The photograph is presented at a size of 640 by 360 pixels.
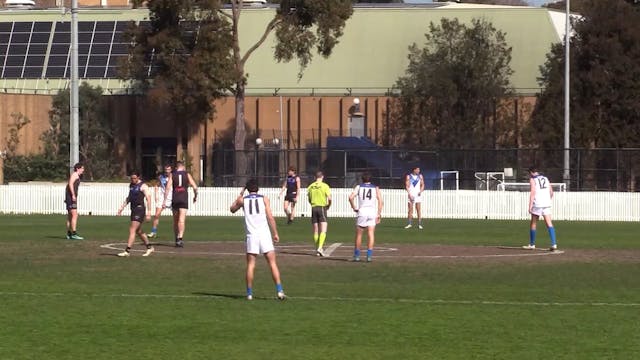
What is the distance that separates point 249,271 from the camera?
18625mm

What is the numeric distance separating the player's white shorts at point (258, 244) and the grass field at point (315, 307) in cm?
77

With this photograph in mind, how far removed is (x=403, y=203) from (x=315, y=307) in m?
30.0

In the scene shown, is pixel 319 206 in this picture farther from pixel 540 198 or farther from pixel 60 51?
pixel 60 51

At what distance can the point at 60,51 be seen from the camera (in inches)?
3000

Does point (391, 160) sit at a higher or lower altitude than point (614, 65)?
lower

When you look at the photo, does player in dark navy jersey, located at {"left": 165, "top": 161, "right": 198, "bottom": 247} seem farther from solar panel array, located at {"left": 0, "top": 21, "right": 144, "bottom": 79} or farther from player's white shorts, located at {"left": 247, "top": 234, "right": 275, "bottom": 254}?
solar panel array, located at {"left": 0, "top": 21, "right": 144, "bottom": 79}

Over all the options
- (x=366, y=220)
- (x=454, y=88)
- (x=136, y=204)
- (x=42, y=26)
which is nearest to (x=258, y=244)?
(x=366, y=220)

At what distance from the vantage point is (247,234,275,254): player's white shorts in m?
18.4

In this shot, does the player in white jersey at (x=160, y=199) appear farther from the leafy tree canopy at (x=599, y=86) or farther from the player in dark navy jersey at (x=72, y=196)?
the leafy tree canopy at (x=599, y=86)

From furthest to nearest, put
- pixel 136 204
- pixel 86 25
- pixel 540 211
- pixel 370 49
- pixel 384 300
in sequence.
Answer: pixel 86 25 → pixel 370 49 → pixel 540 211 → pixel 136 204 → pixel 384 300

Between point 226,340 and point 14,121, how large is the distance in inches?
2274

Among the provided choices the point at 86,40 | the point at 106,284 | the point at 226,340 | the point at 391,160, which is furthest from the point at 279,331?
the point at 86,40

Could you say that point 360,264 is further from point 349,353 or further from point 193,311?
point 349,353

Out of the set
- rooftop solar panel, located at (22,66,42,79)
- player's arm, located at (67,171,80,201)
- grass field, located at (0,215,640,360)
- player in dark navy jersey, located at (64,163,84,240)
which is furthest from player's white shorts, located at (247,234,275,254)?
rooftop solar panel, located at (22,66,42,79)
